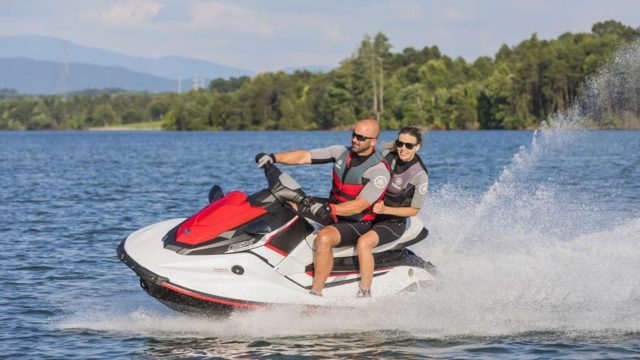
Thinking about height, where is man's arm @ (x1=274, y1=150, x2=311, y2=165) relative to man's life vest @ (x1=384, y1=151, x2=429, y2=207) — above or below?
above

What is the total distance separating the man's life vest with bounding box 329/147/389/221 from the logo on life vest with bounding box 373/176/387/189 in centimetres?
10

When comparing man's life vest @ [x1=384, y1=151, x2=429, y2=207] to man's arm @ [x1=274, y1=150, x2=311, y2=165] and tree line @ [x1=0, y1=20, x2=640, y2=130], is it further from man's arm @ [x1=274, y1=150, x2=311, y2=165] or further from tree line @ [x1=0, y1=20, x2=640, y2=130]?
tree line @ [x1=0, y1=20, x2=640, y2=130]

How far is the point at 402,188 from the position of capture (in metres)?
8.38

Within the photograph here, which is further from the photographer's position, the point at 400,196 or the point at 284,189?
the point at 400,196

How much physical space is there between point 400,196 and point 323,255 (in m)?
0.90

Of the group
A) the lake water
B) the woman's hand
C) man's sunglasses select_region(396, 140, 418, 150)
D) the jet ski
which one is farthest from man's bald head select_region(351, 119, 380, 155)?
the lake water

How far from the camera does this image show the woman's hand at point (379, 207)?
817cm

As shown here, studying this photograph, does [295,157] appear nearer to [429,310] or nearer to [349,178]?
[349,178]

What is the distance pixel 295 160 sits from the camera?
8.38 metres

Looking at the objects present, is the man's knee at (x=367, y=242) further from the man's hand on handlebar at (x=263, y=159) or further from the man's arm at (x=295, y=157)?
the man's hand on handlebar at (x=263, y=159)

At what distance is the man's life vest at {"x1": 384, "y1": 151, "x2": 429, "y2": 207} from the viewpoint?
8.38 m

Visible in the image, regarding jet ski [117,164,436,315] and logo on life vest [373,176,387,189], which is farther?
logo on life vest [373,176,387,189]

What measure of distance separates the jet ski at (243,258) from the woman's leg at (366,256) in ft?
0.41

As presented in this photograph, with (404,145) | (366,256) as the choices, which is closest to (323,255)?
(366,256)
